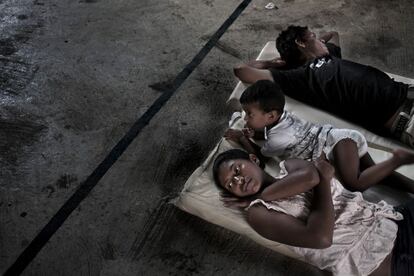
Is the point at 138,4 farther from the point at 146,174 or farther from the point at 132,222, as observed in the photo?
the point at 132,222

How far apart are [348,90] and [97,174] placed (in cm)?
143

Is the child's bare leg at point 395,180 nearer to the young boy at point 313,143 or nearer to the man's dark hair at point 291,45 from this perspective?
the young boy at point 313,143

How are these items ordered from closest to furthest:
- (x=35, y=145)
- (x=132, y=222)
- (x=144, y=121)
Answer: (x=132, y=222) → (x=35, y=145) → (x=144, y=121)

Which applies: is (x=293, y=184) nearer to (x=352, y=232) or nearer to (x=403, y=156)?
(x=352, y=232)

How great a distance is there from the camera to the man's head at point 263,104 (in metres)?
2.15

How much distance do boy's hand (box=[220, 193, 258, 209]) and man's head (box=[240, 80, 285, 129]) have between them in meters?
0.41

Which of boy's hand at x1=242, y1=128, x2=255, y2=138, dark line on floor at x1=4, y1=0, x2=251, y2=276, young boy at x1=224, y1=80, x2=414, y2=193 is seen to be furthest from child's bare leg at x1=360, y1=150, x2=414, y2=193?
dark line on floor at x1=4, y1=0, x2=251, y2=276

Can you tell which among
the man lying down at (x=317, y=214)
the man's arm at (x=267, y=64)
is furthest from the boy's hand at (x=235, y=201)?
the man's arm at (x=267, y=64)

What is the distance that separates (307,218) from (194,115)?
3.89 feet

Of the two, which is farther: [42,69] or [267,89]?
[42,69]

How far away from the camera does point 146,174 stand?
8.02ft

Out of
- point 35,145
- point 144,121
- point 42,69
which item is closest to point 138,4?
point 42,69

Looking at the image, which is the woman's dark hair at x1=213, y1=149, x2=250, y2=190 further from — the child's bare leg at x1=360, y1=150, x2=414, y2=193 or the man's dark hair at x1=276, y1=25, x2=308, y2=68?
the man's dark hair at x1=276, y1=25, x2=308, y2=68

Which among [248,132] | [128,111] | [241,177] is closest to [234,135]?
[248,132]
